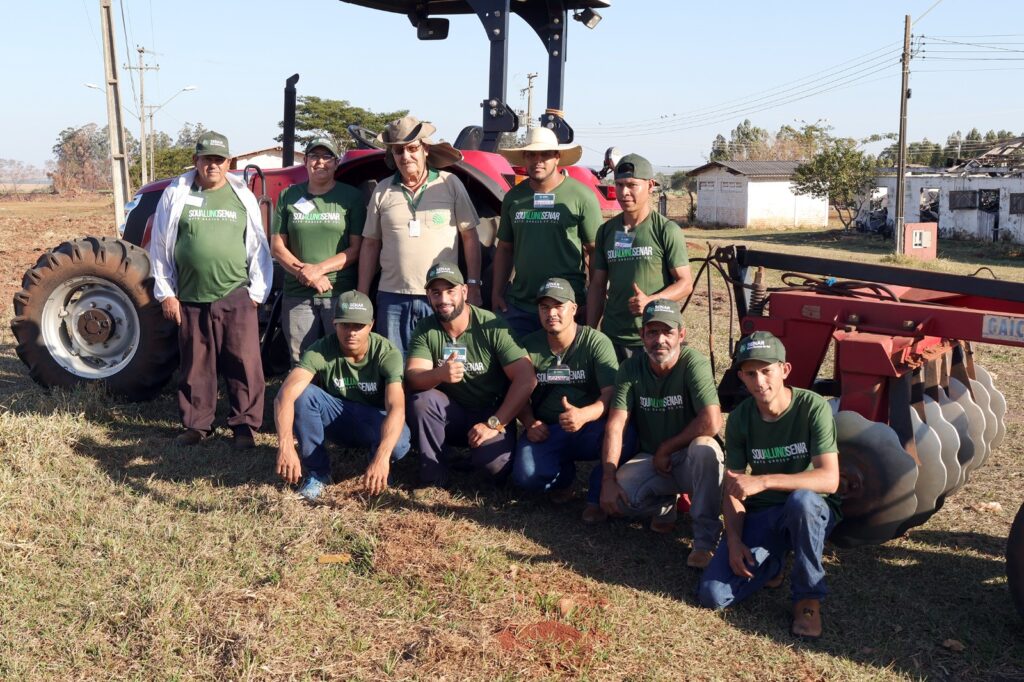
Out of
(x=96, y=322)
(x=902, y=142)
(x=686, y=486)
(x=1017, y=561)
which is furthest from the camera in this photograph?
(x=902, y=142)

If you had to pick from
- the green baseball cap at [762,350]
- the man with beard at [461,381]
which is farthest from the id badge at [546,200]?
the green baseball cap at [762,350]

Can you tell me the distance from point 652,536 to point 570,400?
757mm

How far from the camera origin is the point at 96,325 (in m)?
6.28

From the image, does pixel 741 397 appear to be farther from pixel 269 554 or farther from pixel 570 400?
pixel 269 554

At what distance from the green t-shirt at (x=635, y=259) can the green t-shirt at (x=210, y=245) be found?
6.75 feet

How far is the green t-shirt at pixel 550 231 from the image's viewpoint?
200 inches

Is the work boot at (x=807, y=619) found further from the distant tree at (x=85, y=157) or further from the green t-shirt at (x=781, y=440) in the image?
the distant tree at (x=85, y=157)

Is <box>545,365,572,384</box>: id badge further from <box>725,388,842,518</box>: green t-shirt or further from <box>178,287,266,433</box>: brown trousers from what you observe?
<box>178,287,266,433</box>: brown trousers

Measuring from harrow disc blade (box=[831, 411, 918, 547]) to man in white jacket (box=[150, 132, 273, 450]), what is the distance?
126 inches

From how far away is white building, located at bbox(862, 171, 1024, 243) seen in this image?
1056 inches

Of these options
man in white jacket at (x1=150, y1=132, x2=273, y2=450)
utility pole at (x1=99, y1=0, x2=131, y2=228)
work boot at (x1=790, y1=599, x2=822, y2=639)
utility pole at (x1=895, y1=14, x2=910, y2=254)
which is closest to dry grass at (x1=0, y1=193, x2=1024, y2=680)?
work boot at (x1=790, y1=599, x2=822, y2=639)

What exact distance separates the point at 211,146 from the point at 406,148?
1107 mm

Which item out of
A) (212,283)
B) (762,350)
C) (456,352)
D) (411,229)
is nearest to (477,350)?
(456,352)

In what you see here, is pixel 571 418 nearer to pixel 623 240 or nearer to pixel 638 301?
pixel 638 301
